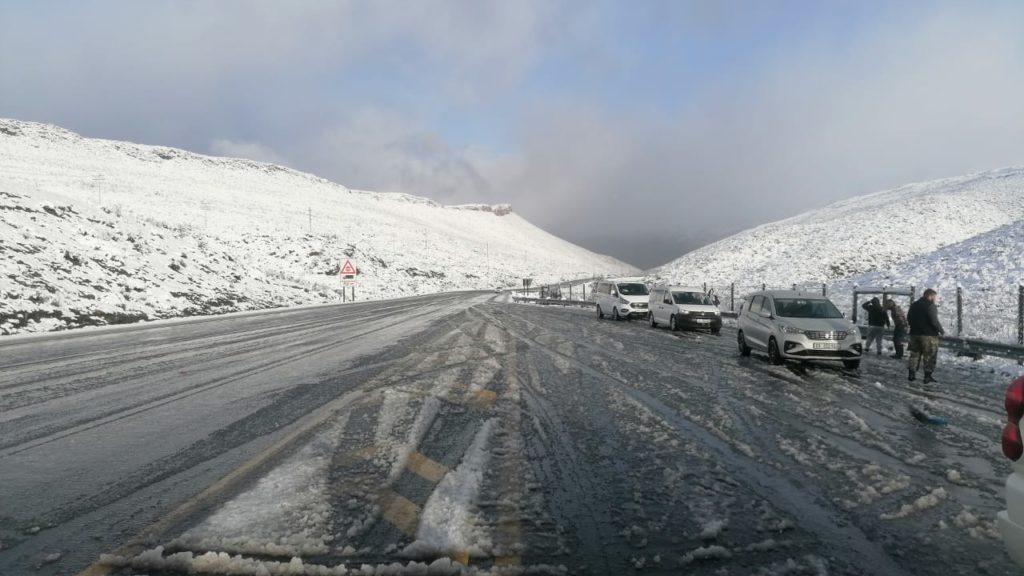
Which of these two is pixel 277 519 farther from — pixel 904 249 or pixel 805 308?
pixel 904 249

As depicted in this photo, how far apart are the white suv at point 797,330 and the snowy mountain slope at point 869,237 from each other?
36778mm

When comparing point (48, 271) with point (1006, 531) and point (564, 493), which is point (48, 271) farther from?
point (1006, 531)

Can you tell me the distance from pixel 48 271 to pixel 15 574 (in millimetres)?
26305

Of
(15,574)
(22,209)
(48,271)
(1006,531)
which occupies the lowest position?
(15,574)

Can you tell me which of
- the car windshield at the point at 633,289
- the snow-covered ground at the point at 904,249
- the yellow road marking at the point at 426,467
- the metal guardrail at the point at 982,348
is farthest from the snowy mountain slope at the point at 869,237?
the yellow road marking at the point at 426,467

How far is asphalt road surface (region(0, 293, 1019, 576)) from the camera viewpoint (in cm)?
356

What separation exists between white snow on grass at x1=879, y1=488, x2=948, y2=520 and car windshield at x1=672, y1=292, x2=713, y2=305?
58.7ft

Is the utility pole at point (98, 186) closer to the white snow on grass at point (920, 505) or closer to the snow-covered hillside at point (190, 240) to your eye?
the snow-covered hillside at point (190, 240)

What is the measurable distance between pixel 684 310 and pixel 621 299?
6212 millimetres

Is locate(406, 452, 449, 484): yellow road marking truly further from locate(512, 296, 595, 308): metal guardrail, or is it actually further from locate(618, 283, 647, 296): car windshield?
locate(512, 296, 595, 308): metal guardrail

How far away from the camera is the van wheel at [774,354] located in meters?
12.8

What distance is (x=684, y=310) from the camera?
2150 cm

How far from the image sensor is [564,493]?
461cm

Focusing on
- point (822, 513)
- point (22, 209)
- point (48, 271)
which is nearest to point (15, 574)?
point (822, 513)
